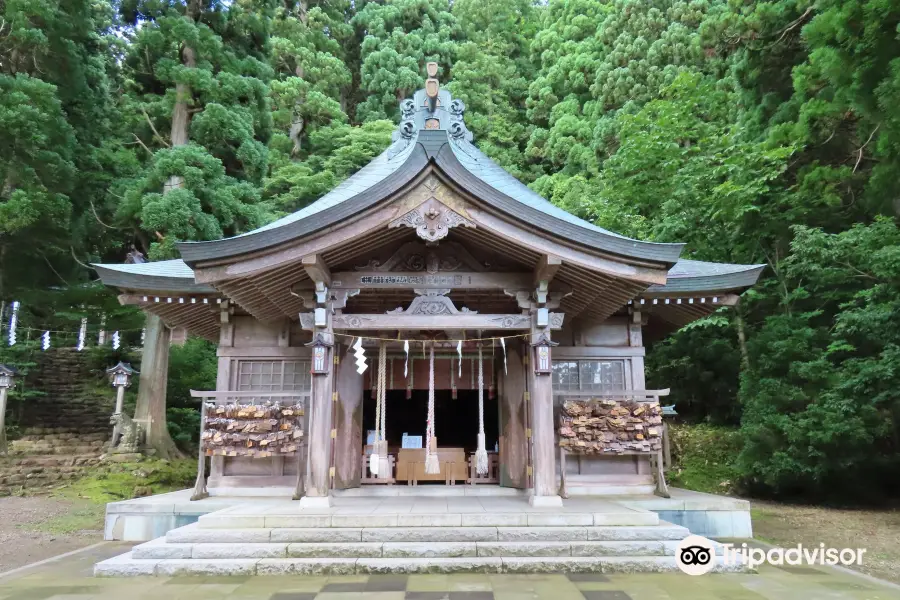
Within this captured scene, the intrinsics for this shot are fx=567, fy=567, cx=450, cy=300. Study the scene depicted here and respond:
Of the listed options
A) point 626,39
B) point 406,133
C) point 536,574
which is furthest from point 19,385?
point 626,39

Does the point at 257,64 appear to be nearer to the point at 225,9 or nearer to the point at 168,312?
the point at 225,9

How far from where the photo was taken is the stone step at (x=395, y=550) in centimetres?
643

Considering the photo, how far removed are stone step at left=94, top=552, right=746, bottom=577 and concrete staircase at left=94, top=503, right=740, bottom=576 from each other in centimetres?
1

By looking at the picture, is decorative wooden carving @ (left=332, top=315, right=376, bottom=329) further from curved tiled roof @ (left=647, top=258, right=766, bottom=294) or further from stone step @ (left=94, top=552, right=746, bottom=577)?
curved tiled roof @ (left=647, top=258, right=766, bottom=294)

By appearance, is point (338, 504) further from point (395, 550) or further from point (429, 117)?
point (429, 117)

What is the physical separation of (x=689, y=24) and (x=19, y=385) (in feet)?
92.3

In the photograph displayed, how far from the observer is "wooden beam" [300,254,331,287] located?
7629mm

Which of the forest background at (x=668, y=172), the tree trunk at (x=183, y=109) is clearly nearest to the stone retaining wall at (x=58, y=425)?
the forest background at (x=668, y=172)

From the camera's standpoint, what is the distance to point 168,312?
33.2 feet

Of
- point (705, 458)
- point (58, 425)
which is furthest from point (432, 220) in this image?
point (58, 425)

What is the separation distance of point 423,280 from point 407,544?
3641mm

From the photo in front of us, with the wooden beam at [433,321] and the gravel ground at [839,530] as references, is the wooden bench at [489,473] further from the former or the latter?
the gravel ground at [839,530]

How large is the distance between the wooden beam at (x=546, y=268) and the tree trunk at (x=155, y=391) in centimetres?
1296

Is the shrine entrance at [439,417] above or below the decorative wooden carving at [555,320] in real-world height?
below
